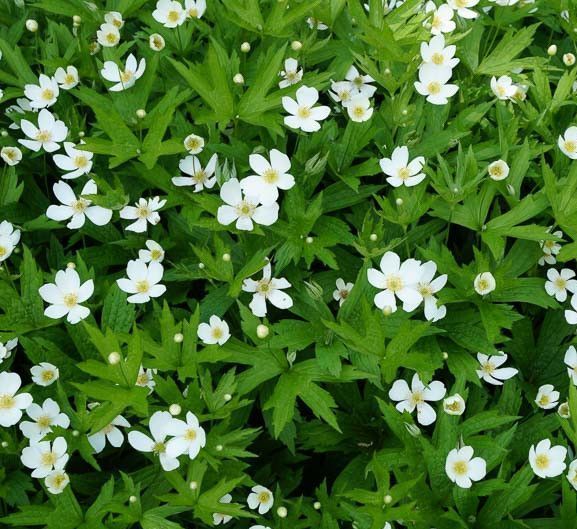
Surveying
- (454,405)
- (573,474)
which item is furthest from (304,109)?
(573,474)

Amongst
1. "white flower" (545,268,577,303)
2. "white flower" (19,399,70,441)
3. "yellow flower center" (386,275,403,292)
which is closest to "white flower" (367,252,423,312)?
"yellow flower center" (386,275,403,292)

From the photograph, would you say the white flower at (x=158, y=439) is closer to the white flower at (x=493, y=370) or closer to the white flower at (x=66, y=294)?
the white flower at (x=66, y=294)

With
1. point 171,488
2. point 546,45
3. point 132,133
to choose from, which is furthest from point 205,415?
point 546,45

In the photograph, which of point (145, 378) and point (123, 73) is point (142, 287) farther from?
point (123, 73)

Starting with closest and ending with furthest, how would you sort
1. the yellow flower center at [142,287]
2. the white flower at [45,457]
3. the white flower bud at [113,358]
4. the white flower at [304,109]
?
the white flower bud at [113,358]
the white flower at [45,457]
the yellow flower center at [142,287]
the white flower at [304,109]

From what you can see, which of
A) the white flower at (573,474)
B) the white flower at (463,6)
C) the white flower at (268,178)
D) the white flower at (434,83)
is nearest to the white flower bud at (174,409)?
the white flower at (268,178)
